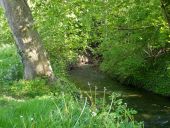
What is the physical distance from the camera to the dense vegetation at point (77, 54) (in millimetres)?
6949

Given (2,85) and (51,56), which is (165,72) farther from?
(2,85)

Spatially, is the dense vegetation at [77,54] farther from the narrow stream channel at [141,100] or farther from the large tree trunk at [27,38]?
the narrow stream channel at [141,100]

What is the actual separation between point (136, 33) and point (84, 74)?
8375 mm

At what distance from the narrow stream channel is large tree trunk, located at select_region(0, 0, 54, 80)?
4.15 m

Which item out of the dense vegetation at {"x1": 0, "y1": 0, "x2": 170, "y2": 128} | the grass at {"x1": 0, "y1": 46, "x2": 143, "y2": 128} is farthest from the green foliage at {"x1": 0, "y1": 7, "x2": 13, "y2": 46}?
the grass at {"x1": 0, "y1": 46, "x2": 143, "y2": 128}

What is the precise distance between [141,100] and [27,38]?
727cm

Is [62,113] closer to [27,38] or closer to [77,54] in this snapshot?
[27,38]

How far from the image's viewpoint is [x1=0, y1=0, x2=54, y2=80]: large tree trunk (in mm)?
13305

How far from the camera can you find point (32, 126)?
19.7 ft

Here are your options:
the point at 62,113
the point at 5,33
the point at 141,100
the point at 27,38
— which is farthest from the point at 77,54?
the point at 62,113

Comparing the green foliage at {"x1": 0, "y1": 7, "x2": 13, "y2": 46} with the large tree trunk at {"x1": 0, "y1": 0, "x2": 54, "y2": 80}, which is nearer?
the large tree trunk at {"x1": 0, "y1": 0, "x2": 54, "y2": 80}

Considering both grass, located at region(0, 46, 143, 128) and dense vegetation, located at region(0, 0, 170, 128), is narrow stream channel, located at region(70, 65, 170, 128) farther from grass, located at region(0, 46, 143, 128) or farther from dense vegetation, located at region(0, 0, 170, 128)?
grass, located at region(0, 46, 143, 128)

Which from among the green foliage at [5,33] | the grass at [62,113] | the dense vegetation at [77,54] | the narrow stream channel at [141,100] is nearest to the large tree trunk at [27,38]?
the dense vegetation at [77,54]

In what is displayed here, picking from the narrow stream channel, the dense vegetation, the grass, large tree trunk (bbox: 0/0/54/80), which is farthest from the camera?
the narrow stream channel
